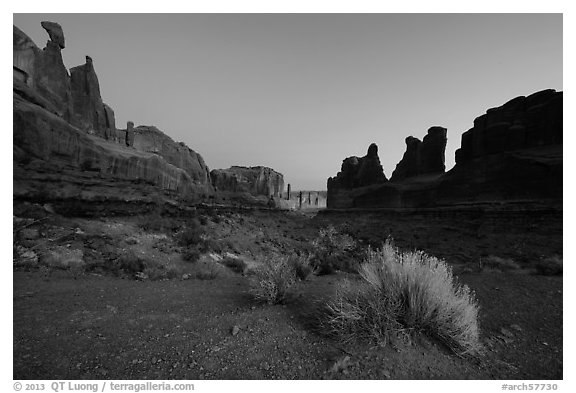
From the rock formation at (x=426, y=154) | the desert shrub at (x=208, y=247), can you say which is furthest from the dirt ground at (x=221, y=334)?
the rock formation at (x=426, y=154)

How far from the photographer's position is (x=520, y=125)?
36.4 metres

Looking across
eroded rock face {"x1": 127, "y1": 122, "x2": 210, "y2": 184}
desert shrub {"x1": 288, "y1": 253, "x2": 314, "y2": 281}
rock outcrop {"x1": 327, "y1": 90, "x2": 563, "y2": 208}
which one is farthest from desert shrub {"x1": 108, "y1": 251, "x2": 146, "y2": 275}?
eroded rock face {"x1": 127, "y1": 122, "x2": 210, "y2": 184}

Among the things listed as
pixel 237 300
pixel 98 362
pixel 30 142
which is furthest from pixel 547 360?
pixel 30 142

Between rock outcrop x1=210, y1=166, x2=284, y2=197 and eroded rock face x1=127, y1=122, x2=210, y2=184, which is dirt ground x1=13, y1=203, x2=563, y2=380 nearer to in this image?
eroded rock face x1=127, y1=122, x2=210, y2=184

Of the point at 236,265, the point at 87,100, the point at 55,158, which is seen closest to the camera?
the point at 236,265

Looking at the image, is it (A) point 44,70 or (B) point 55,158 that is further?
(A) point 44,70

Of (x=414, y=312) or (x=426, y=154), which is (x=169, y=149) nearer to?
(x=426, y=154)

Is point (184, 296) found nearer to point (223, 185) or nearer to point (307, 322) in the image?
point (307, 322)

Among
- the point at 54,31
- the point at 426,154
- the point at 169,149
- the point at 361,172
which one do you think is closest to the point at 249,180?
the point at 169,149

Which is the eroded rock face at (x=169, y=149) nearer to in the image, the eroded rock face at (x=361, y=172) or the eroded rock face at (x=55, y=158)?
the eroded rock face at (x=55, y=158)

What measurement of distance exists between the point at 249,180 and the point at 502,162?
75.5 meters

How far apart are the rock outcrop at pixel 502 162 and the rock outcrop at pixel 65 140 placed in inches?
1791

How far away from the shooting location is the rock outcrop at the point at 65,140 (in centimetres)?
2036

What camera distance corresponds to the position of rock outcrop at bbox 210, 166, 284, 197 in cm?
8600
